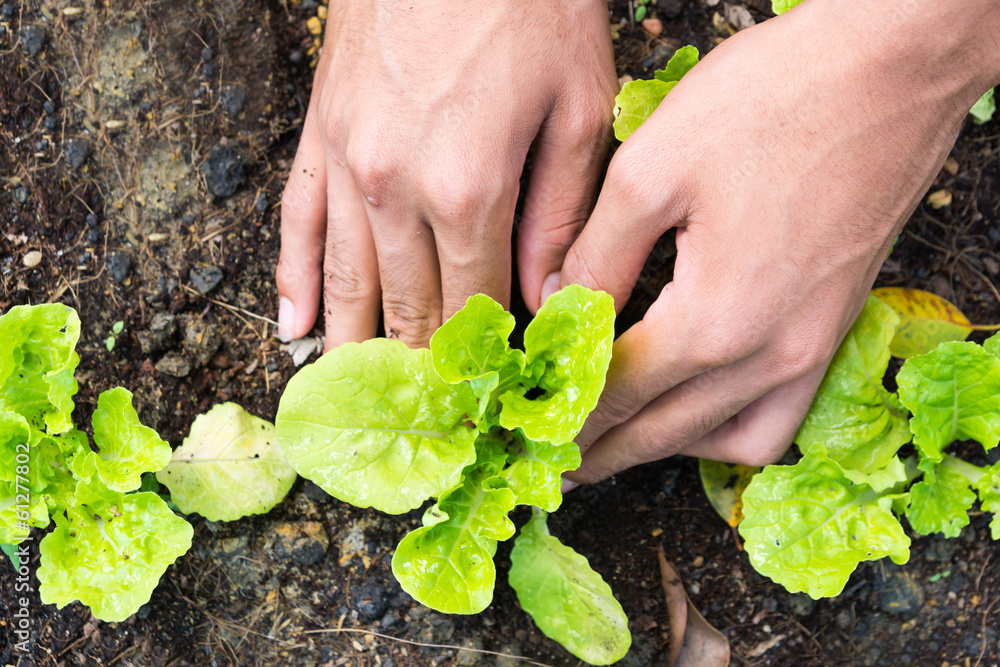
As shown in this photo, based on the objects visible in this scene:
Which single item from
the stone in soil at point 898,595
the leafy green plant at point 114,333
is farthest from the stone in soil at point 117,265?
the stone in soil at point 898,595

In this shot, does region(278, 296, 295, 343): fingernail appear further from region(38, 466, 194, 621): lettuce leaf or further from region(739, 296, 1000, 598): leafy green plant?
region(739, 296, 1000, 598): leafy green plant

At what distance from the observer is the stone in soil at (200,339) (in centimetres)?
226

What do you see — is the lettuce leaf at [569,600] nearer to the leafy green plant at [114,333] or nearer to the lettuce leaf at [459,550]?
the lettuce leaf at [459,550]

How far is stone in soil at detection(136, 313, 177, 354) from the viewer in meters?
2.22

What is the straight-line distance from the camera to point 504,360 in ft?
6.16

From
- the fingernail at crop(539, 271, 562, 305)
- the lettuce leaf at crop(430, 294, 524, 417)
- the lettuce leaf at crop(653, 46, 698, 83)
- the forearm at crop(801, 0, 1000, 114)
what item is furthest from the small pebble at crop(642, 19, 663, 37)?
the lettuce leaf at crop(430, 294, 524, 417)

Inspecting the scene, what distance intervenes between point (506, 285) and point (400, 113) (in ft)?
1.75

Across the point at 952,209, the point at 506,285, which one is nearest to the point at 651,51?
the point at 506,285

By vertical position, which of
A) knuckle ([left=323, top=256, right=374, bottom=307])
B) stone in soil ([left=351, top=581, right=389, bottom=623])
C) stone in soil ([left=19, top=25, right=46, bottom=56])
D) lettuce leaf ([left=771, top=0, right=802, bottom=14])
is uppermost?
stone in soil ([left=19, top=25, right=46, bottom=56])

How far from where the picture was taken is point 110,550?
2.00 m

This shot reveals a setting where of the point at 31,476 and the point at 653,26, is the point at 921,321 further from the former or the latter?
the point at 31,476

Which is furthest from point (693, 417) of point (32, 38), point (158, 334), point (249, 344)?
point (32, 38)

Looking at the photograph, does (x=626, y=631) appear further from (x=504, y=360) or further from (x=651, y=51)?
(x=651, y=51)

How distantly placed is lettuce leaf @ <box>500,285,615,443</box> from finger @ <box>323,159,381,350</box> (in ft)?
1.69
